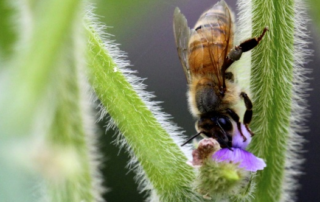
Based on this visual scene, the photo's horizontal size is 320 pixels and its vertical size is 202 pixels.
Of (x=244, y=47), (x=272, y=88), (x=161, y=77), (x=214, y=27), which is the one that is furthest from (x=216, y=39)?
(x=161, y=77)

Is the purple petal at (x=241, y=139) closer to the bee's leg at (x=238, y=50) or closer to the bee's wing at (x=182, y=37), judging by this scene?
the bee's leg at (x=238, y=50)

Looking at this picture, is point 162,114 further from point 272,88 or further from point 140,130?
point 272,88

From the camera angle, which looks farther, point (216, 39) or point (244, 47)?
point (216, 39)

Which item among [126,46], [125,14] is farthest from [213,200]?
[126,46]

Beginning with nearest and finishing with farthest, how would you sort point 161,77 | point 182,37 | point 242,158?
point 242,158 → point 182,37 → point 161,77

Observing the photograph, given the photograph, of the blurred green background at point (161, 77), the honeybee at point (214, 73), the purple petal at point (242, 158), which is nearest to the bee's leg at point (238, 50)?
the honeybee at point (214, 73)

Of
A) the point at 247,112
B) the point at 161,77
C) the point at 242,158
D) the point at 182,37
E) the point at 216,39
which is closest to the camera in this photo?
the point at 242,158

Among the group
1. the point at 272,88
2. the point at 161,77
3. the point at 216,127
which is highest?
the point at 272,88
